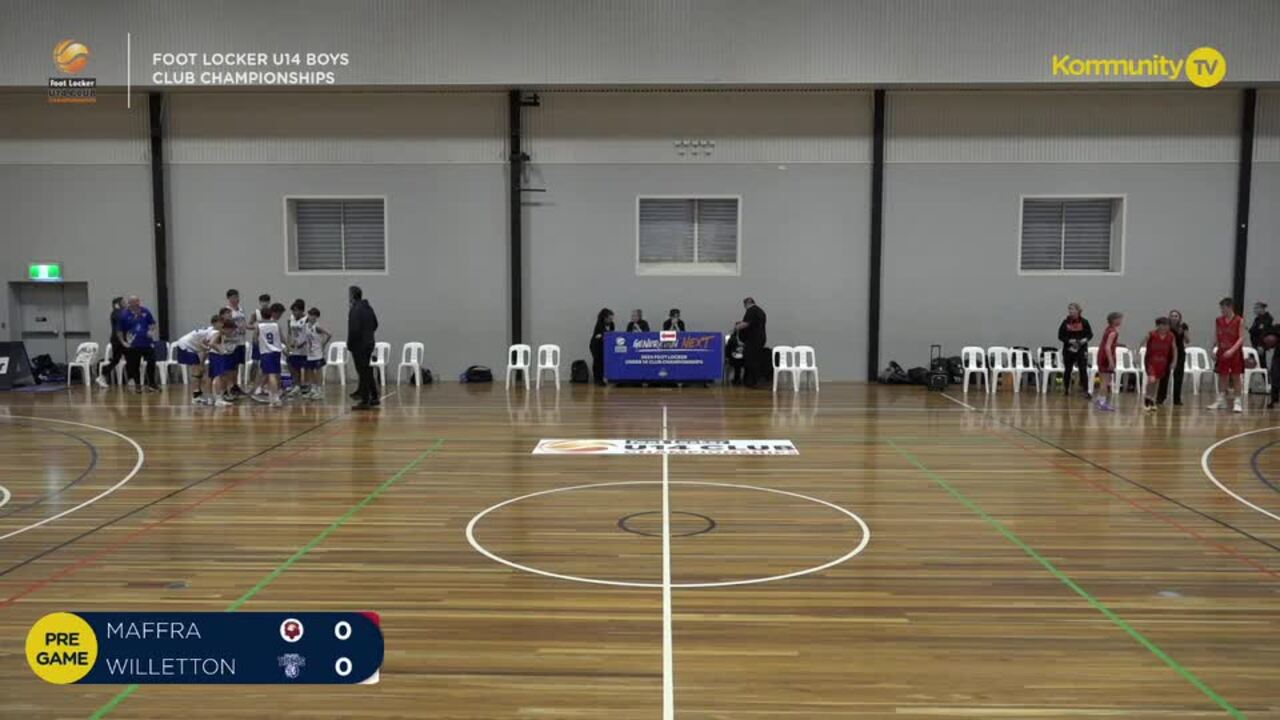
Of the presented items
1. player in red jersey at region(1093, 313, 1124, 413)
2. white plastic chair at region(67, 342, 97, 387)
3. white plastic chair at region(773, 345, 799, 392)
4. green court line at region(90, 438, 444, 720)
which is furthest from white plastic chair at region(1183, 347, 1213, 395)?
white plastic chair at region(67, 342, 97, 387)

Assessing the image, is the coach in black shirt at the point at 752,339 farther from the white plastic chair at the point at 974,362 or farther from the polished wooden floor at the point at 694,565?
the polished wooden floor at the point at 694,565

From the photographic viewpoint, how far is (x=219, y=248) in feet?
66.3

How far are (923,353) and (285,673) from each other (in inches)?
714

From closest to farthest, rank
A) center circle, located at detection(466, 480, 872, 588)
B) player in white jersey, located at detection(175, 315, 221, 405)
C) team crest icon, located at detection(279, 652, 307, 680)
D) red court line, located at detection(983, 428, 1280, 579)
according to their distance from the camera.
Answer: team crest icon, located at detection(279, 652, 307, 680), center circle, located at detection(466, 480, 872, 588), red court line, located at detection(983, 428, 1280, 579), player in white jersey, located at detection(175, 315, 221, 405)

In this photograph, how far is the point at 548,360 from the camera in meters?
19.6

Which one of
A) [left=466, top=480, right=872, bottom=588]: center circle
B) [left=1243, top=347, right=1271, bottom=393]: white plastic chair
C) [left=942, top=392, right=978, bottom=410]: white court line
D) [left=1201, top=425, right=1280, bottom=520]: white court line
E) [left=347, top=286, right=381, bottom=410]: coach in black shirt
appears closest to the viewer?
[left=466, top=480, right=872, bottom=588]: center circle

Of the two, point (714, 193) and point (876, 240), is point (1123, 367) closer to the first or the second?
point (876, 240)

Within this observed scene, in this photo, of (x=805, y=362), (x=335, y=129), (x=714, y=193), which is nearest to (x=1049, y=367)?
(x=805, y=362)

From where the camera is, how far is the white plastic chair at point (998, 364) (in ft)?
60.0

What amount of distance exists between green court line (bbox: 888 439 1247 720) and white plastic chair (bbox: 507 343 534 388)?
10285 millimetres

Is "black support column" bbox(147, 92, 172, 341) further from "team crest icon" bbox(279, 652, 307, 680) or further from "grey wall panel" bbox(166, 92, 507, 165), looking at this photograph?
"team crest icon" bbox(279, 652, 307, 680)

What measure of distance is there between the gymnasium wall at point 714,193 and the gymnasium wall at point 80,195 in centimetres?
Result: 842

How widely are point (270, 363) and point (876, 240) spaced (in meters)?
12.2

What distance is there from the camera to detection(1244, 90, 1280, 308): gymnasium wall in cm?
1938
